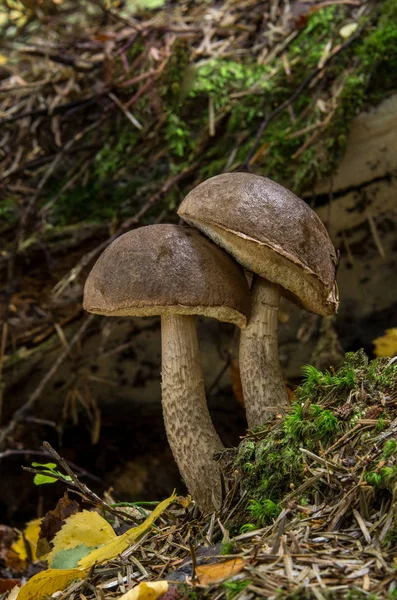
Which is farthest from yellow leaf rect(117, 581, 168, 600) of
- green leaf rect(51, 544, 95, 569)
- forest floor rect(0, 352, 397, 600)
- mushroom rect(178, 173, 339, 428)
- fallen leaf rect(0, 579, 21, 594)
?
fallen leaf rect(0, 579, 21, 594)

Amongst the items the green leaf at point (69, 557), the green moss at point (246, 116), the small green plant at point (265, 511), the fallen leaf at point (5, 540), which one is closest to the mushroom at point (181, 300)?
the small green plant at point (265, 511)

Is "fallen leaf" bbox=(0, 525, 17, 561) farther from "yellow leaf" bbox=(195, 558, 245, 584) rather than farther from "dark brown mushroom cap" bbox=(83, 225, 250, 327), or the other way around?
"yellow leaf" bbox=(195, 558, 245, 584)

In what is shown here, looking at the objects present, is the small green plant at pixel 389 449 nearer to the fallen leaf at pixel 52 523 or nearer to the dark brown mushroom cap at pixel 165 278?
the dark brown mushroom cap at pixel 165 278

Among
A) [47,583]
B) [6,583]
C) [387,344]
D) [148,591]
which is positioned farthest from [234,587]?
[387,344]

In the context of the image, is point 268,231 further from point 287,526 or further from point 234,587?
point 234,587

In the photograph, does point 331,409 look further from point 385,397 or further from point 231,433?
point 231,433
